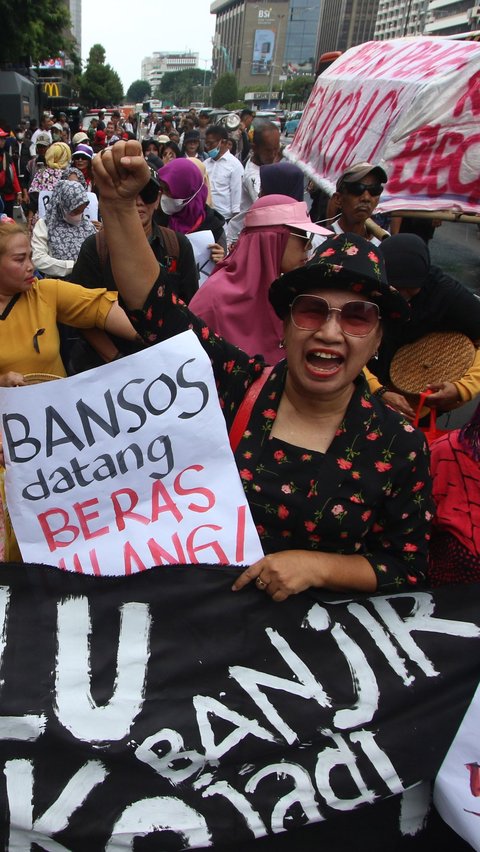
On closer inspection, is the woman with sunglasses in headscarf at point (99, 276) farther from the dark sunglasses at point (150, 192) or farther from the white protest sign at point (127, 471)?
the white protest sign at point (127, 471)

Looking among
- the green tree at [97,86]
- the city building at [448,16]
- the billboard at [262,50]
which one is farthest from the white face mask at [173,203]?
the billboard at [262,50]

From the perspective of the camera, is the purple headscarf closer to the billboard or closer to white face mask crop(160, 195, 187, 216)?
white face mask crop(160, 195, 187, 216)

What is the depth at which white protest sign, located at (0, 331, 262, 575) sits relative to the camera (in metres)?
1.67

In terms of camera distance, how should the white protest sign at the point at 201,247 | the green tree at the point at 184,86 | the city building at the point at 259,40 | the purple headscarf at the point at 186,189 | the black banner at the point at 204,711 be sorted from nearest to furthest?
the black banner at the point at 204,711 → the white protest sign at the point at 201,247 → the purple headscarf at the point at 186,189 → the city building at the point at 259,40 → the green tree at the point at 184,86

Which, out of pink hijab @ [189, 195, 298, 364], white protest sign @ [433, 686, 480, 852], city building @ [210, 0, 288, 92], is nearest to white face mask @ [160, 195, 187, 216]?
pink hijab @ [189, 195, 298, 364]

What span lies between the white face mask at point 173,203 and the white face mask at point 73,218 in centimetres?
70

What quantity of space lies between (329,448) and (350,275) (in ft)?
1.40

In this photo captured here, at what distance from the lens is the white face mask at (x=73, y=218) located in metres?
5.13

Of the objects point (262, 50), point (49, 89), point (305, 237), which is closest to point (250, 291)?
point (305, 237)

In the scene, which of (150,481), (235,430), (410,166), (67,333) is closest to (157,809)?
(150,481)

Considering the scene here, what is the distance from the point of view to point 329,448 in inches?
68.4

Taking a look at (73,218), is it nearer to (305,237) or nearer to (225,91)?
(305,237)

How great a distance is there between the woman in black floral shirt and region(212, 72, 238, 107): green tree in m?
112

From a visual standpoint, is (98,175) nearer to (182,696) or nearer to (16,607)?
(16,607)
